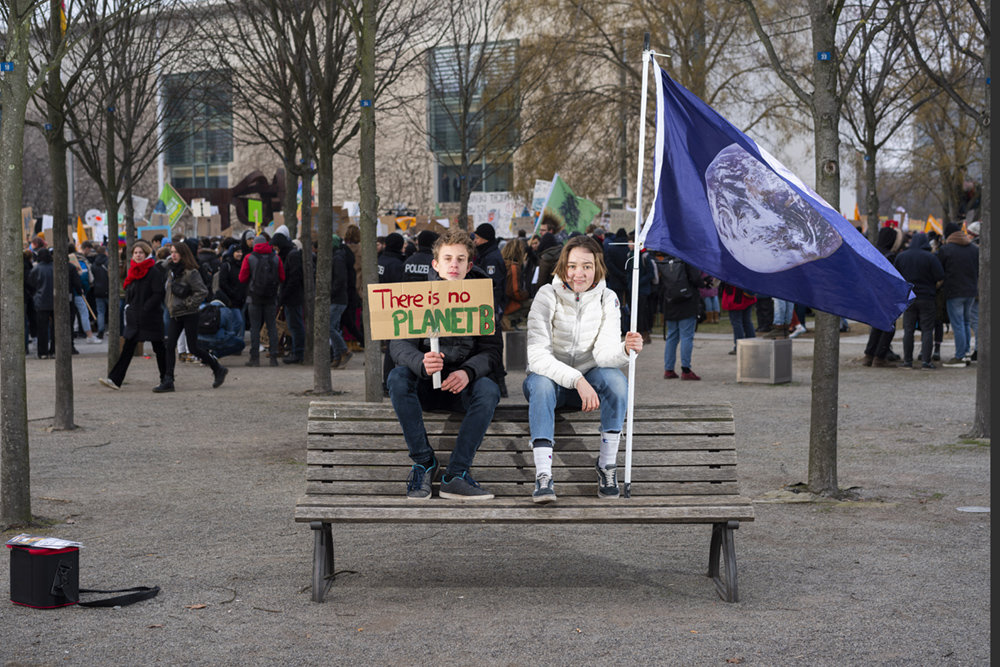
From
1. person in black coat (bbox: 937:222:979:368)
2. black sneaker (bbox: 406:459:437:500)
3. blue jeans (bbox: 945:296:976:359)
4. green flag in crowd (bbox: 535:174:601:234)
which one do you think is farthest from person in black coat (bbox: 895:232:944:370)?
black sneaker (bbox: 406:459:437:500)

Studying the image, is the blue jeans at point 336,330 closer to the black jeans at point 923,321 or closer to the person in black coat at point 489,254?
the person in black coat at point 489,254

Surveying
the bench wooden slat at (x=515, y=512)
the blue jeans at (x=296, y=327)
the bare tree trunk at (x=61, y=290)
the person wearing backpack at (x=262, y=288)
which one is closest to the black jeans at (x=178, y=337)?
the person wearing backpack at (x=262, y=288)

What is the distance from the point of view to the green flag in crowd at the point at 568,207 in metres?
23.5

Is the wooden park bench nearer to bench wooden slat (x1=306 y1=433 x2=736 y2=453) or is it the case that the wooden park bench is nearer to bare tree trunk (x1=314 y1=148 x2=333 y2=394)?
bench wooden slat (x1=306 y1=433 x2=736 y2=453)

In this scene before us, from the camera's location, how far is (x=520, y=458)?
6.28m

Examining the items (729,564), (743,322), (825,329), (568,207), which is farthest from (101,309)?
(729,564)

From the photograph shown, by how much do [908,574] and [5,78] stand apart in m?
5.70

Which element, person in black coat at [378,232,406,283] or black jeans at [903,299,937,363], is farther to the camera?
black jeans at [903,299,937,363]

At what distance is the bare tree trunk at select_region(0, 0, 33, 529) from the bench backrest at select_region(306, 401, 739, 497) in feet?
7.40

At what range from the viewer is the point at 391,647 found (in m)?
5.20

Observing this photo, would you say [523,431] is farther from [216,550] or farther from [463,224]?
[463,224]

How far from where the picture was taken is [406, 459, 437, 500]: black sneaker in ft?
19.9

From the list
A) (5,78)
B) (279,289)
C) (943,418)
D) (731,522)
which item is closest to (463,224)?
(279,289)

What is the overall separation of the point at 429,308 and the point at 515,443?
0.80 meters
